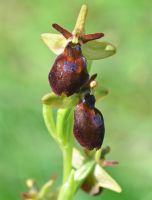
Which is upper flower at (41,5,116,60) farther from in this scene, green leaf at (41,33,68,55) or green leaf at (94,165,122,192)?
green leaf at (94,165,122,192)

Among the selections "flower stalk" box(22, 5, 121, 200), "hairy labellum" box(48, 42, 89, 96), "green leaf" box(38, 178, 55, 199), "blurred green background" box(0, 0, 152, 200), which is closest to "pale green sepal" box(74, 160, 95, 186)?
"flower stalk" box(22, 5, 121, 200)

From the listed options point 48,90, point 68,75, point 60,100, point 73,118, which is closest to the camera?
point 68,75

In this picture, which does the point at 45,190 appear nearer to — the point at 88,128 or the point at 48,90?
the point at 88,128

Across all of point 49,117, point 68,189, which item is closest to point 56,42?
point 49,117

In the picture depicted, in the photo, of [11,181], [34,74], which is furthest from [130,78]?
[11,181]

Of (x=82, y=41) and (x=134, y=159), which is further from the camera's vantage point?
(x=134, y=159)

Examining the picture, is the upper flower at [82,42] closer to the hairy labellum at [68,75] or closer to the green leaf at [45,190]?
the hairy labellum at [68,75]

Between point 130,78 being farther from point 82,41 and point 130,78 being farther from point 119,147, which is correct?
point 82,41
